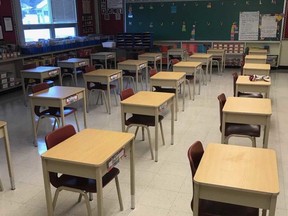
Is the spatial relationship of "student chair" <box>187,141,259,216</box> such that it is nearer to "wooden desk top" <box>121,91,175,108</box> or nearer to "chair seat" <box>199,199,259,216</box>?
"chair seat" <box>199,199,259,216</box>

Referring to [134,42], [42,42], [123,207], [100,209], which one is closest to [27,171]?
[123,207]

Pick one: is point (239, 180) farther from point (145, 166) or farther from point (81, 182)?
→ point (145, 166)

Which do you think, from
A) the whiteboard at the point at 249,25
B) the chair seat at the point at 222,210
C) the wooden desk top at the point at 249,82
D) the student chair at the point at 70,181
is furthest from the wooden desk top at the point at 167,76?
the whiteboard at the point at 249,25

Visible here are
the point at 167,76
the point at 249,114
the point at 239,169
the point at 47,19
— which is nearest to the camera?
the point at 239,169

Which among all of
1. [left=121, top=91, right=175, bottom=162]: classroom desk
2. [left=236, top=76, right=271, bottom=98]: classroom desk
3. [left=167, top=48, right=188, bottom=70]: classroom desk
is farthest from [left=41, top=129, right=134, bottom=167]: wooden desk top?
[left=167, top=48, right=188, bottom=70]: classroom desk

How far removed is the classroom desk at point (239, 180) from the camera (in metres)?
1.88

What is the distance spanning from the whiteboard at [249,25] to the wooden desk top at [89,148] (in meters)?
8.79

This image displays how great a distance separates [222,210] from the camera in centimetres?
216

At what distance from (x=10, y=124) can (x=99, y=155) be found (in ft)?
12.4

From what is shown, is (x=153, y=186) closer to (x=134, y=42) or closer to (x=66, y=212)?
(x=66, y=212)

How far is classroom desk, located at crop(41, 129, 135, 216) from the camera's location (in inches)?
89.6

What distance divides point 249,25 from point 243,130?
753cm

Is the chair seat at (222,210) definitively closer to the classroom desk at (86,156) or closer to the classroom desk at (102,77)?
the classroom desk at (86,156)

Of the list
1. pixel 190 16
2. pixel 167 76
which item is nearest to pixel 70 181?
pixel 167 76
